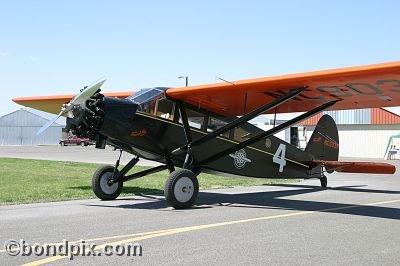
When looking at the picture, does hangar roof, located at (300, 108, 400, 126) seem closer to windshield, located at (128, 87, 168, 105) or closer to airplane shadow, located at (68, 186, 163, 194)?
airplane shadow, located at (68, 186, 163, 194)

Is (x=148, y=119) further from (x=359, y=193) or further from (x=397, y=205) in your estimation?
(x=359, y=193)

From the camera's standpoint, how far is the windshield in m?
10.2

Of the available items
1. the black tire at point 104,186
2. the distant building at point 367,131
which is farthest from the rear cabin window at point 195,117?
the distant building at point 367,131

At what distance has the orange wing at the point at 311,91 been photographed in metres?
8.71

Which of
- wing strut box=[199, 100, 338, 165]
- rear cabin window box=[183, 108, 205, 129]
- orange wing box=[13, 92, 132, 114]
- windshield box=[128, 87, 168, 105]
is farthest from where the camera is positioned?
orange wing box=[13, 92, 132, 114]

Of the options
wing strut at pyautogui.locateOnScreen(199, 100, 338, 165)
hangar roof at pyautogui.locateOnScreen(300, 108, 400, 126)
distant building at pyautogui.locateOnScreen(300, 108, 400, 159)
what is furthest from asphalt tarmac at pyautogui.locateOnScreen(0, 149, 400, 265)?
hangar roof at pyautogui.locateOnScreen(300, 108, 400, 126)

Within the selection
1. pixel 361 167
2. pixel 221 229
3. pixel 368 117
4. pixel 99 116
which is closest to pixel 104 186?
pixel 99 116

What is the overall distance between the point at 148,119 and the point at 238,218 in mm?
2993

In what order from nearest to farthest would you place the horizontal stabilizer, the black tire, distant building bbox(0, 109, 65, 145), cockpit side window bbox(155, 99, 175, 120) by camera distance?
cockpit side window bbox(155, 99, 175, 120), the black tire, the horizontal stabilizer, distant building bbox(0, 109, 65, 145)

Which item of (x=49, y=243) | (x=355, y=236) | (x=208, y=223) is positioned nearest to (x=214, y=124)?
(x=208, y=223)

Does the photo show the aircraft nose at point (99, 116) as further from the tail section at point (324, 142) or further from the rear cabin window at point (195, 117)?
the tail section at point (324, 142)

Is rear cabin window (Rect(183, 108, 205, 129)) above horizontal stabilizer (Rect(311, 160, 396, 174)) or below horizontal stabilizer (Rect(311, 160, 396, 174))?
above

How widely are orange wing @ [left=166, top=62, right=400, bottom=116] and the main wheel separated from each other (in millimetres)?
1818

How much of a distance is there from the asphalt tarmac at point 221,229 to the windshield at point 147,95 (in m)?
2.16
